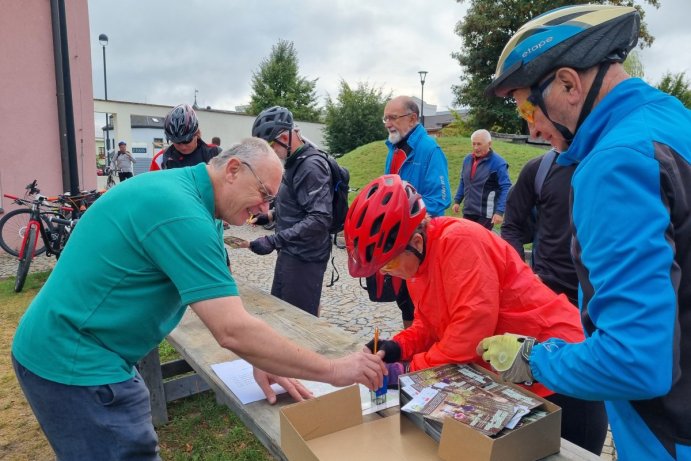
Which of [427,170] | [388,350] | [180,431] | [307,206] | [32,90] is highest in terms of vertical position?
[32,90]

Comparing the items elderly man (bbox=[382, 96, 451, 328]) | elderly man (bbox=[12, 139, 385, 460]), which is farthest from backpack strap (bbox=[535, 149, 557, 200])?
elderly man (bbox=[12, 139, 385, 460])

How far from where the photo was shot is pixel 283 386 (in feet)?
6.84

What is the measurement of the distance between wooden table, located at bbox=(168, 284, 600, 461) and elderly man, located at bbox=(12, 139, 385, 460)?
0.89 ft

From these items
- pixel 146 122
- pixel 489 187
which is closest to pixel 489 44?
pixel 489 187

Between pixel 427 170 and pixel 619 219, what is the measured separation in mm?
3647

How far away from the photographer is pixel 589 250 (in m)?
1.06

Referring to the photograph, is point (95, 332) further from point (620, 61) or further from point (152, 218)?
point (620, 61)

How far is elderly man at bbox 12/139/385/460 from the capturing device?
1639 mm

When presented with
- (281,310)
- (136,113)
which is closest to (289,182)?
(281,310)

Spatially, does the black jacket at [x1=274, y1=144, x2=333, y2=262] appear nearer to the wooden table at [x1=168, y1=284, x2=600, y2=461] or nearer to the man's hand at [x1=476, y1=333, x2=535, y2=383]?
the wooden table at [x1=168, y1=284, x2=600, y2=461]

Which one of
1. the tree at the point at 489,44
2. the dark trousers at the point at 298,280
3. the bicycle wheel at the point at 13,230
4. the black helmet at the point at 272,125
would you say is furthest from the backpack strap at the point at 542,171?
the tree at the point at 489,44

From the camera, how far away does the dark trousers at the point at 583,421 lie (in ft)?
6.51

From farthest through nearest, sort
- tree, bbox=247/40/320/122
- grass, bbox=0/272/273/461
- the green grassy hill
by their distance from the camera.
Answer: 1. tree, bbox=247/40/320/122
2. the green grassy hill
3. grass, bbox=0/272/273/461

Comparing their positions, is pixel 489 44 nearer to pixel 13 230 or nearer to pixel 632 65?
pixel 632 65
